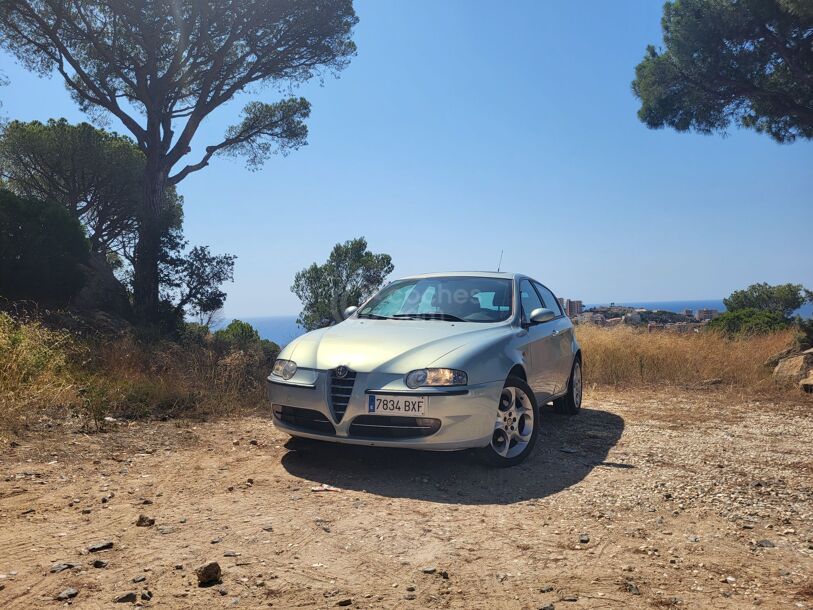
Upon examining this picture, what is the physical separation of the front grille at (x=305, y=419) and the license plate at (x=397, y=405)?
1.27ft

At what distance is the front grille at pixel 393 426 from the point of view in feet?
13.6

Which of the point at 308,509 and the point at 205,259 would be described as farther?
the point at 205,259

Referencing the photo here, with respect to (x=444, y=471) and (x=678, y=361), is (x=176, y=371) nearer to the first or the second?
(x=444, y=471)

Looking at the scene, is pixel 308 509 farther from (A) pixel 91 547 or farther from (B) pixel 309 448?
(B) pixel 309 448

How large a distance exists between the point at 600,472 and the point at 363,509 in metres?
1.97

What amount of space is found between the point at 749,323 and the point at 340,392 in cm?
1453

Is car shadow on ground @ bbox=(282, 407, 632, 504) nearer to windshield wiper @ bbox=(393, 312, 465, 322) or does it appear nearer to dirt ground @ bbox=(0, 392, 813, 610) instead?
dirt ground @ bbox=(0, 392, 813, 610)

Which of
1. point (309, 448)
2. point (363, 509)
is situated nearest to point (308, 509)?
point (363, 509)

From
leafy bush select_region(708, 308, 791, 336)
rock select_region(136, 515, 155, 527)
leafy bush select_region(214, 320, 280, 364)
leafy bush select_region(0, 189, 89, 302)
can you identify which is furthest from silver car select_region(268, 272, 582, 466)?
leafy bush select_region(708, 308, 791, 336)

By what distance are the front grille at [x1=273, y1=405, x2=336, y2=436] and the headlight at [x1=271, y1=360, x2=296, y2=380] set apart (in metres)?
0.24

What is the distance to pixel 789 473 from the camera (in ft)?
15.1

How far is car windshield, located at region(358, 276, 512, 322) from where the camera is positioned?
17.7ft

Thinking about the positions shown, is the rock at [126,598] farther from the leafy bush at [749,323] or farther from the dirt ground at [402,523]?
the leafy bush at [749,323]

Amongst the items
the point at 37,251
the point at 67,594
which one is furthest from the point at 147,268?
the point at 67,594
